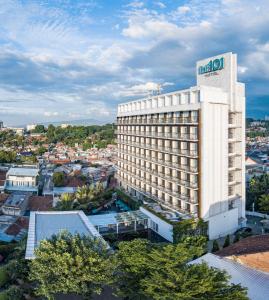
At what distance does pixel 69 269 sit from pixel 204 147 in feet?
61.7

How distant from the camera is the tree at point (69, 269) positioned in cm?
1611

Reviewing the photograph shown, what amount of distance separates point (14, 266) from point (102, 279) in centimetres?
849

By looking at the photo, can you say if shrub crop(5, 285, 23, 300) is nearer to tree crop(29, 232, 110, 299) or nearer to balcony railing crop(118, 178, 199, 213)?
tree crop(29, 232, 110, 299)

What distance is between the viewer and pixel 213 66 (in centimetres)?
3497

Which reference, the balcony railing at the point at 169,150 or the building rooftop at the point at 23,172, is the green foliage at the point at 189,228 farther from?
the building rooftop at the point at 23,172

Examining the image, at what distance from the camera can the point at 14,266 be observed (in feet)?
72.1

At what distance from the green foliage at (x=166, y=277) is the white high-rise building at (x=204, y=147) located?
51.1 feet

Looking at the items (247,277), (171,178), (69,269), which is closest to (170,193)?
(171,178)

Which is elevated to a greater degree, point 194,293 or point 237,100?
point 237,100

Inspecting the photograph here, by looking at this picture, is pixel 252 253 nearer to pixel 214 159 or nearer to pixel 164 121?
pixel 214 159

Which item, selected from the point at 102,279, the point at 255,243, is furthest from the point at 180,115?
the point at 102,279

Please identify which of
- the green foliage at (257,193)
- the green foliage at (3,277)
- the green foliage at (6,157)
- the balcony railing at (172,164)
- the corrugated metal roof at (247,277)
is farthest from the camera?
the green foliage at (6,157)

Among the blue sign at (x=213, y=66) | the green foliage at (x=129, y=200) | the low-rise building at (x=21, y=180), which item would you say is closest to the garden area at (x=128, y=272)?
the blue sign at (x=213, y=66)

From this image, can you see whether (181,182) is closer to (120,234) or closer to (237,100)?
(120,234)
